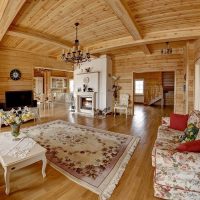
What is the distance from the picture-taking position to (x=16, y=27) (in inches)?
142

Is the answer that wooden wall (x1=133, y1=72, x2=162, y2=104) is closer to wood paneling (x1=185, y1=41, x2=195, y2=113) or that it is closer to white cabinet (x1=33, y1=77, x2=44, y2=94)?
wood paneling (x1=185, y1=41, x2=195, y2=113)

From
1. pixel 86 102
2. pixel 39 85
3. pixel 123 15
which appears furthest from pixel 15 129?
pixel 39 85

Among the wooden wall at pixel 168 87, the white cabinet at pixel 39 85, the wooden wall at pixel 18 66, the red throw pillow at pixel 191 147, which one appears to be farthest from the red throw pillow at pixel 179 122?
the white cabinet at pixel 39 85

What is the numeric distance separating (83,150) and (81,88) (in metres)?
4.84

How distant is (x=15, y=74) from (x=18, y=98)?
0.97 meters

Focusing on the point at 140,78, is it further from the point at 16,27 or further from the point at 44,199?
the point at 44,199

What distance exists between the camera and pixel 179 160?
1.61 metres

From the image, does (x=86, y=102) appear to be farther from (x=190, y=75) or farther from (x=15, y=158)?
(x=15, y=158)

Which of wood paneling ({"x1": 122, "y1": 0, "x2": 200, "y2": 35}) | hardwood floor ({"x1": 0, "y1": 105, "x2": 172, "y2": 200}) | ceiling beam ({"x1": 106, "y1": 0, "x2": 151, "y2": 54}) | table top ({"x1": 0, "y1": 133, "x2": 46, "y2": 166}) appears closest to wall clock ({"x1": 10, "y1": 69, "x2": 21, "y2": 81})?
hardwood floor ({"x1": 0, "y1": 105, "x2": 172, "y2": 200})

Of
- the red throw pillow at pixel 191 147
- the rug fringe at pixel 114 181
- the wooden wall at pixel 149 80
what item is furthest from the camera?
the wooden wall at pixel 149 80

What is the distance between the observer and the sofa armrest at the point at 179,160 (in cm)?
156

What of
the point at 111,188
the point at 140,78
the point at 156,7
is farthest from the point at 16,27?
the point at 140,78

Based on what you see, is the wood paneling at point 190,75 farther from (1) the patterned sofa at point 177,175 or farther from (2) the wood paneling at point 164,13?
(1) the patterned sofa at point 177,175

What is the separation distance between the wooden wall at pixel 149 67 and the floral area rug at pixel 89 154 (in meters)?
3.19
